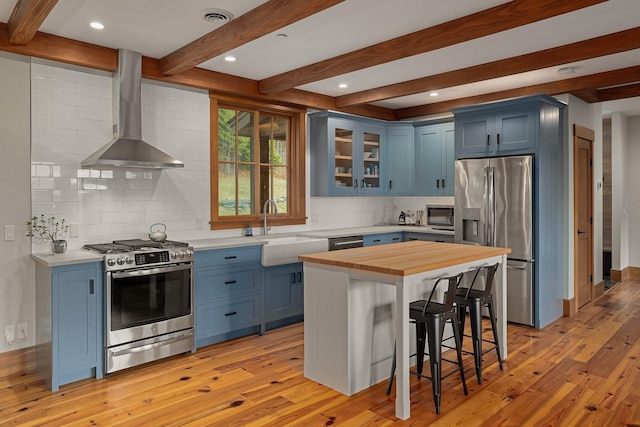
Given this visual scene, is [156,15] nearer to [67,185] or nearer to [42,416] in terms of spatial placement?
[67,185]

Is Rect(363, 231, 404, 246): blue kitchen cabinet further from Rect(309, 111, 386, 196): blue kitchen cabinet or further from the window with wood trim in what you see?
the window with wood trim

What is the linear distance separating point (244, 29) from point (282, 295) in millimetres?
2690

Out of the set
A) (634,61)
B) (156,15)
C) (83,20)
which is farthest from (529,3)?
(83,20)

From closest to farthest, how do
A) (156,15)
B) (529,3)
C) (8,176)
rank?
(529,3) → (156,15) → (8,176)

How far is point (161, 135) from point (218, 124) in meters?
0.72

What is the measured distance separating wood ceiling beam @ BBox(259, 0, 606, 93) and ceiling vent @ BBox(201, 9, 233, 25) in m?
1.23

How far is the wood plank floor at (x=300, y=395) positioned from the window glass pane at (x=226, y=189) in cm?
157

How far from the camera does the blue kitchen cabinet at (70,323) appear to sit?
3295 mm

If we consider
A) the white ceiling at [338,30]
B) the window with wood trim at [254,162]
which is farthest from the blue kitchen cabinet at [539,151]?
the window with wood trim at [254,162]

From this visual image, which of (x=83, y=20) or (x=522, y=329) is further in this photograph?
(x=522, y=329)

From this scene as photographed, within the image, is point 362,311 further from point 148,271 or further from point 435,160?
point 435,160

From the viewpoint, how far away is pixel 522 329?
4.82m

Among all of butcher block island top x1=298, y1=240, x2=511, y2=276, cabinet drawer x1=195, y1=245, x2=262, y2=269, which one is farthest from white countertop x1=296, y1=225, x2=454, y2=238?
butcher block island top x1=298, y1=240, x2=511, y2=276

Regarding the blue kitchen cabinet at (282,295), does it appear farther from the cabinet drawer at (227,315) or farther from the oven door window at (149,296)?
the oven door window at (149,296)
